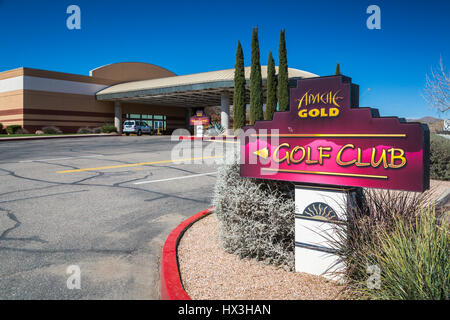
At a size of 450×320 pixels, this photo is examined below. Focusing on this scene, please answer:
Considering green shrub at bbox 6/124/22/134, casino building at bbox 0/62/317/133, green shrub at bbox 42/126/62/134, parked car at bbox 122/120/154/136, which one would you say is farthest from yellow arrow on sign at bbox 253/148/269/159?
green shrub at bbox 6/124/22/134

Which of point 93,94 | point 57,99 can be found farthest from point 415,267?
point 93,94

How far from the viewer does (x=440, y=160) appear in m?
10.3

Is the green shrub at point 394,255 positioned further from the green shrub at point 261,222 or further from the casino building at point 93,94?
the casino building at point 93,94

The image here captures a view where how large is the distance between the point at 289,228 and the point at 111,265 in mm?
2251

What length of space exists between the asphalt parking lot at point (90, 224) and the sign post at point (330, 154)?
1.85 m

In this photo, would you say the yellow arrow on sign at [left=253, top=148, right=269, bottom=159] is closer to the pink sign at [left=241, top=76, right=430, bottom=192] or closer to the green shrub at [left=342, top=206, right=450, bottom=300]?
the pink sign at [left=241, top=76, right=430, bottom=192]

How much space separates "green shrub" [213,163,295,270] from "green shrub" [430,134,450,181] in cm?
842

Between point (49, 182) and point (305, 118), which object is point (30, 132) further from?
point (305, 118)

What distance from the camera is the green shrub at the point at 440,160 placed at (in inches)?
402

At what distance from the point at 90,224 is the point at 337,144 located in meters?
4.25

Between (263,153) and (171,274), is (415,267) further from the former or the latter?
(171,274)

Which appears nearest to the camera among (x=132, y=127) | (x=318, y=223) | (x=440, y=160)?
(x=318, y=223)

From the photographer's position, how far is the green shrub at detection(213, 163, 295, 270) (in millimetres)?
3967

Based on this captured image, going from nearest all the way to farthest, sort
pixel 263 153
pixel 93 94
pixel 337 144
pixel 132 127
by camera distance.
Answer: pixel 337 144
pixel 263 153
pixel 132 127
pixel 93 94
